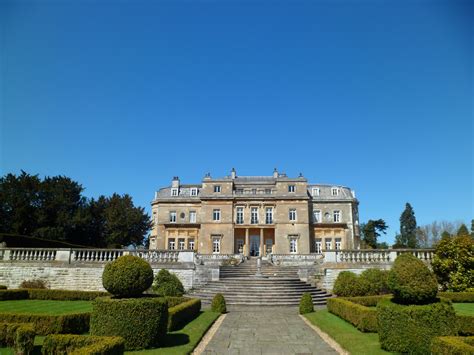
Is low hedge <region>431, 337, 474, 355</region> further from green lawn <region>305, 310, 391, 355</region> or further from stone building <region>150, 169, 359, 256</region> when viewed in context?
stone building <region>150, 169, 359, 256</region>

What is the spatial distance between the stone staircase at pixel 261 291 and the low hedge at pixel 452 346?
11.1m

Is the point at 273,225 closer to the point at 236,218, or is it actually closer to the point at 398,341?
the point at 236,218

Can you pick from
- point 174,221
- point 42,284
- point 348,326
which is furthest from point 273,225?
point 348,326

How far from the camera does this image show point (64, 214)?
1288 inches

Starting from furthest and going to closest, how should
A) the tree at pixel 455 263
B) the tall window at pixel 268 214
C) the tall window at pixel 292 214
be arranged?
the tall window at pixel 268 214 < the tall window at pixel 292 214 < the tree at pixel 455 263

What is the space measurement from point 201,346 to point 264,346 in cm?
164

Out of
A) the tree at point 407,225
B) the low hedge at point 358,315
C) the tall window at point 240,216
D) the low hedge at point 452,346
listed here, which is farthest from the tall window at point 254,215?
the tree at point 407,225

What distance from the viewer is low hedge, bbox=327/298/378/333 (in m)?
10.2

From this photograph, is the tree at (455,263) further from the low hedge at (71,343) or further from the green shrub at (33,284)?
the green shrub at (33,284)

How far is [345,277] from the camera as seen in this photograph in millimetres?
17875

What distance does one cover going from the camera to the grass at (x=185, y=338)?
7961 mm

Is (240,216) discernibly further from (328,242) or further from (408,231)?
(408,231)

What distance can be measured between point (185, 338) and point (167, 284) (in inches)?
358

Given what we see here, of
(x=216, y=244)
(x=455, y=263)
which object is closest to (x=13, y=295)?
(x=455, y=263)
